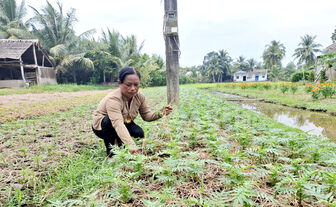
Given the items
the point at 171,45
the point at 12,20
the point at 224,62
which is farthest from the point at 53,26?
the point at 224,62

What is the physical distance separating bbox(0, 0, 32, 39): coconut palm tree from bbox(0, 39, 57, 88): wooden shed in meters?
3.57

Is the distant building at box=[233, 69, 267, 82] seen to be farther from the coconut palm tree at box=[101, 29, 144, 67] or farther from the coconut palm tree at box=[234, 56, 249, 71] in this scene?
the coconut palm tree at box=[101, 29, 144, 67]

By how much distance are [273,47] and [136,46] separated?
3790 centimetres

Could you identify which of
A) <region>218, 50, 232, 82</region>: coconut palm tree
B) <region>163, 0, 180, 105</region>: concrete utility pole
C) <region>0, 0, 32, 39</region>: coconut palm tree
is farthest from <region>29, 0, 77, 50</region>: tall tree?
<region>218, 50, 232, 82</region>: coconut palm tree

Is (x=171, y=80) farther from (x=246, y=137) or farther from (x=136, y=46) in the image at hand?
(x=136, y=46)

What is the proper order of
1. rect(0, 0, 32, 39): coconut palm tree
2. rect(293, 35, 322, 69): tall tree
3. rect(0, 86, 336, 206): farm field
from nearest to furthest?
1. rect(0, 86, 336, 206): farm field
2. rect(0, 0, 32, 39): coconut palm tree
3. rect(293, 35, 322, 69): tall tree

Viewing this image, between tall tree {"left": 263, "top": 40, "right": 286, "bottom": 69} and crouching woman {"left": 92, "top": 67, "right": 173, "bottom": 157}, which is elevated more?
tall tree {"left": 263, "top": 40, "right": 286, "bottom": 69}

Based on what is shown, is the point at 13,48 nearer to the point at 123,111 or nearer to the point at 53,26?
the point at 53,26

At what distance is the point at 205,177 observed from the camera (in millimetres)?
1725

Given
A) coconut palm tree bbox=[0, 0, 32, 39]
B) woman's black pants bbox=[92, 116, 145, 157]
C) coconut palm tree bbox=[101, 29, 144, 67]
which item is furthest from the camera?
coconut palm tree bbox=[101, 29, 144, 67]

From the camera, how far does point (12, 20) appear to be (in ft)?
75.8

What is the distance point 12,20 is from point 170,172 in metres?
31.5

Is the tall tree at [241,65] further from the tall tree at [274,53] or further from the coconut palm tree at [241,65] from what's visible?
the tall tree at [274,53]

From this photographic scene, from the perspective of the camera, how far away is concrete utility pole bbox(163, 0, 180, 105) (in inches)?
196
